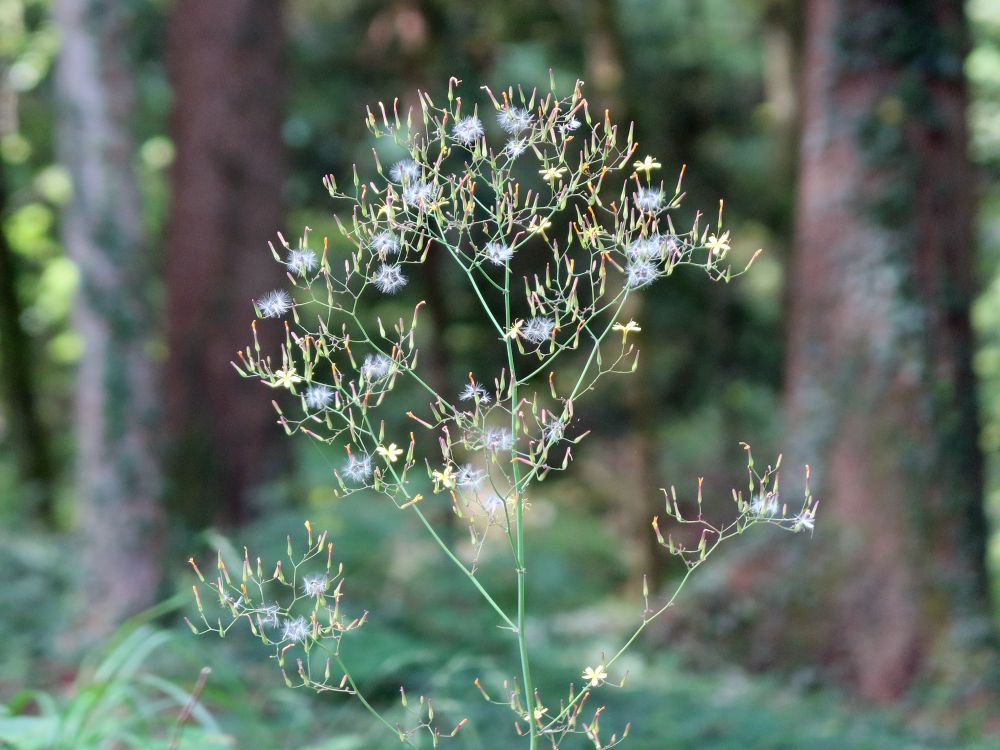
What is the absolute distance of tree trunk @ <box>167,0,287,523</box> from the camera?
7.49m

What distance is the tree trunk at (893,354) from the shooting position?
5.63m

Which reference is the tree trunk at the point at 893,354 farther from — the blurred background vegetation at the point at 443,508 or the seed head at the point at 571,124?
the seed head at the point at 571,124

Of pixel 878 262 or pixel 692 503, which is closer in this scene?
pixel 878 262

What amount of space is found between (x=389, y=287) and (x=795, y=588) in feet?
15.3

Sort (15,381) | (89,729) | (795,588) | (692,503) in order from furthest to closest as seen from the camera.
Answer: (692,503)
(15,381)
(795,588)
(89,729)

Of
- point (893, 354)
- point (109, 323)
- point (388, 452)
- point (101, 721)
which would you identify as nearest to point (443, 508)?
point (109, 323)

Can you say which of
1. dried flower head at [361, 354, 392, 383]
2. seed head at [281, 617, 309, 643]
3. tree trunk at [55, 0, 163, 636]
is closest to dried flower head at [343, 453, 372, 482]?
dried flower head at [361, 354, 392, 383]

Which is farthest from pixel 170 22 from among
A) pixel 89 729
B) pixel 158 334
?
pixel 89 729

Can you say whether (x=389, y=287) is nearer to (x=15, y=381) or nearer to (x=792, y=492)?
(x=792, y=492)

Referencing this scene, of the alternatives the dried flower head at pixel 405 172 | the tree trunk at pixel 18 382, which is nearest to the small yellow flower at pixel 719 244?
the dried flower head at pixel 405 172

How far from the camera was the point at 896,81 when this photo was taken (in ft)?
19.3

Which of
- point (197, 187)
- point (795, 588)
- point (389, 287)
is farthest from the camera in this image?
point (197, 187)

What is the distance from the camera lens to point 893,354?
5742 millimetres

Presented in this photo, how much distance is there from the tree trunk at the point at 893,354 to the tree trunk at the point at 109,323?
3.68 meters
